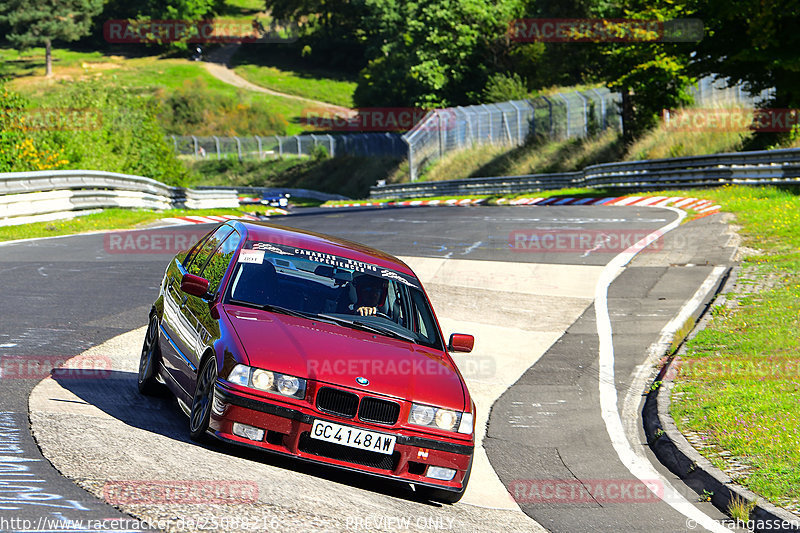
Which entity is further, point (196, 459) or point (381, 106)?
point (381, 106)

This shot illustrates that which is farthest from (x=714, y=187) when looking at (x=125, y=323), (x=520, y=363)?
(x=125, y=323)

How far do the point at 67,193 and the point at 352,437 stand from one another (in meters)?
18.4

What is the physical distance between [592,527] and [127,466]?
3.12m

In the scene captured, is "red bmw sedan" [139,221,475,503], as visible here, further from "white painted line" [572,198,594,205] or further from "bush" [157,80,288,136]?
"bush" [157,80,288,136]

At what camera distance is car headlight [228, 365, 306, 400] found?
6.27 m

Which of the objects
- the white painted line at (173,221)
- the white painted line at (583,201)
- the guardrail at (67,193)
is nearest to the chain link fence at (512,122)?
the white painted line at (583,201)

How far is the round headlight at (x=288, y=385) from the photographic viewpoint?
6.29m

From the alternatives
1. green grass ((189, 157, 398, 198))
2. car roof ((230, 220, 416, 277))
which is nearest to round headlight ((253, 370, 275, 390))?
car roof ((230, 220, 416, 277))

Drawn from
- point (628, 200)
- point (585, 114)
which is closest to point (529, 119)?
point (585, 114)

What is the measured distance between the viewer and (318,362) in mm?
6438

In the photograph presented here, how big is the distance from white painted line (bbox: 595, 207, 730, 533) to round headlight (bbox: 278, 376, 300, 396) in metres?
2.97

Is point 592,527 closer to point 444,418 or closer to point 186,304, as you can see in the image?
point 444,418

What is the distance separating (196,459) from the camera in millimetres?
6160

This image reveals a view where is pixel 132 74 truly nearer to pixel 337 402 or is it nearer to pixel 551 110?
pixel 551 110
